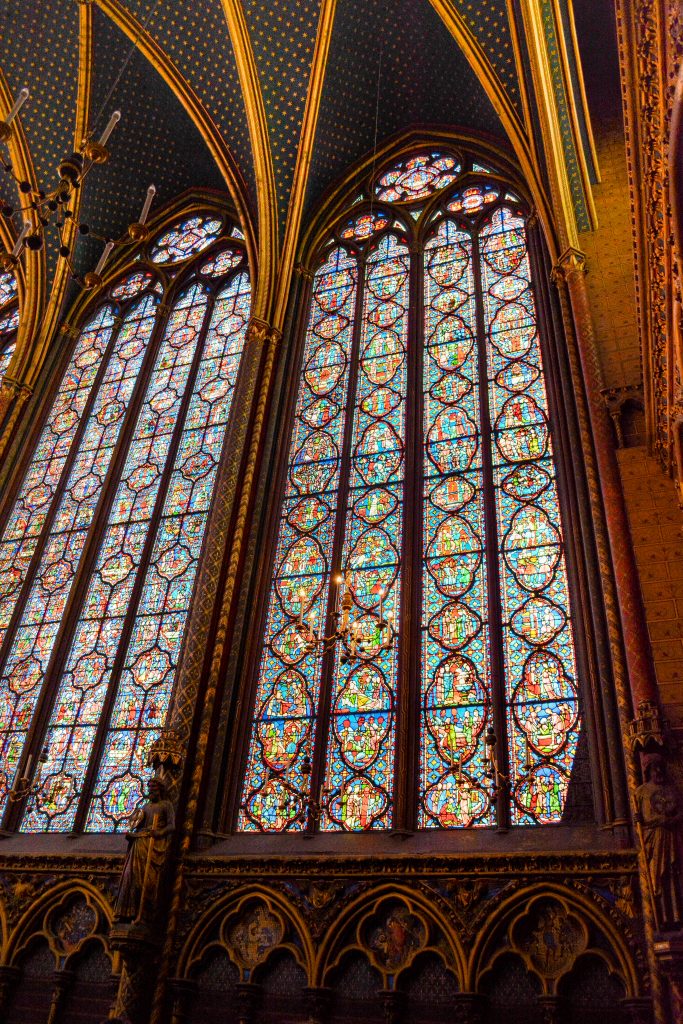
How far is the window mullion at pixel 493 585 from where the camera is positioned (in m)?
7.75

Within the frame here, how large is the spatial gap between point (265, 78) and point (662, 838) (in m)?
11.7

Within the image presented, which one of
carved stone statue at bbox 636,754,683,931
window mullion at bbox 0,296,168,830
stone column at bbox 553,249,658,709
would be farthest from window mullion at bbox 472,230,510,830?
window mullion at bbox 0,296,168,830

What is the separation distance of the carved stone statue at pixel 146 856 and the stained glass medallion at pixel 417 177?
9.58 m

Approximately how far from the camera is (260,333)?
11.7 m

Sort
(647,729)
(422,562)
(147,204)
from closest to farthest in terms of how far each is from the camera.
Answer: (647,729)
(147,204)
(422,562)

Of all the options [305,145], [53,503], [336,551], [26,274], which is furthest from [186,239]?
[336,551]

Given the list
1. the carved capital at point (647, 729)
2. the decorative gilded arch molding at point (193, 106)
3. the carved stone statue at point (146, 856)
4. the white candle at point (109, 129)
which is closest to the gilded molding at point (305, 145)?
the decorative gilded arch molding at point (193, 106)

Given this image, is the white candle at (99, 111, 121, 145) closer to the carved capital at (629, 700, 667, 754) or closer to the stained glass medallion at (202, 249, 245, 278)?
the stained glass medallion at (202, 249, 245, 278)

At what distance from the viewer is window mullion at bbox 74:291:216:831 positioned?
9.31m

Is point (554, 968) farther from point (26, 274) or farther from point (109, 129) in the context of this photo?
point (26, 274)

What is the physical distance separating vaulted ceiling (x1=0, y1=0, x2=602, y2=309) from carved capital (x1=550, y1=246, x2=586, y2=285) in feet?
8.33

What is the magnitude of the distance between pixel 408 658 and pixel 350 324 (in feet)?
17.7

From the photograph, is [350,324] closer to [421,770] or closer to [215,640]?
[215,640]

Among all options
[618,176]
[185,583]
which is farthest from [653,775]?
[618,176]
